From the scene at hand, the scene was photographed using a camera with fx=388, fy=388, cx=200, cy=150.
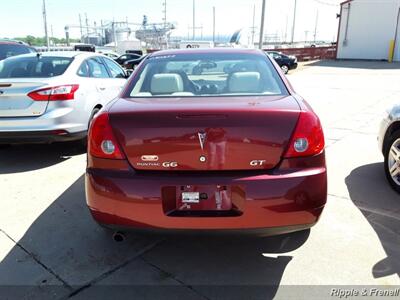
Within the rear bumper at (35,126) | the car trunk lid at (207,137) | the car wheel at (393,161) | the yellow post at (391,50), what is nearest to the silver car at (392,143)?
the car wheel at (393,161)

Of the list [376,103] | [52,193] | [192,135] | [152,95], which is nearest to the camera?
[192,135]

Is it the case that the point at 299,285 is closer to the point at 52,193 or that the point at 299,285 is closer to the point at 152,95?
the point at 152,95

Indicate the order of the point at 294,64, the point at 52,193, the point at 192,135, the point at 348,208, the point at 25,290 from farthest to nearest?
the point at 294,64 < the point at 52,193 < the point at 348,208 < the point at 25,290 < the point at 192,135

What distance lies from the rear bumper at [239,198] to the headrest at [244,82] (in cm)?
92

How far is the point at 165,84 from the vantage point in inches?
131

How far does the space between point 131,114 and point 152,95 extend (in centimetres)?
67

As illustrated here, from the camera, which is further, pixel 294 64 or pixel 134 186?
pixel 294 64

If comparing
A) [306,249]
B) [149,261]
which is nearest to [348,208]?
[306,249]

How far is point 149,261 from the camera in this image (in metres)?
2.97

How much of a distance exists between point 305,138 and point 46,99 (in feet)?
12.3

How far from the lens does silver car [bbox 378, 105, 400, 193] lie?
14.1 ft

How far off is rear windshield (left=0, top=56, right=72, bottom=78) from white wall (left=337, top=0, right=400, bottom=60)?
32.9 m

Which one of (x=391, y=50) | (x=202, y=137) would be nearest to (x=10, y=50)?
(x=202, y=137)

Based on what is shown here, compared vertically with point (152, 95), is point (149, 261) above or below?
below
